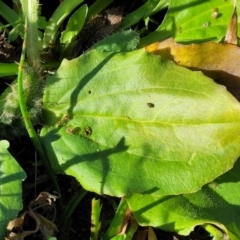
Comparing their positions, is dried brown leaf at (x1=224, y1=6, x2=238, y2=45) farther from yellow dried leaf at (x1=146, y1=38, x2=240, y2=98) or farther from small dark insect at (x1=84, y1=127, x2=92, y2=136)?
small dark insect at (x1=84, y1=127, x2=92, y2=136)

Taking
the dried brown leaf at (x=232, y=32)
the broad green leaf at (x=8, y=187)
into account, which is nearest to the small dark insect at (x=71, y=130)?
the broad green leaf at (x=8, y=187)

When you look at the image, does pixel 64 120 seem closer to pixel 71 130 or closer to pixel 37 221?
pixel 71 130

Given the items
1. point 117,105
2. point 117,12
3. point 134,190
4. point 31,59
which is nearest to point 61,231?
point 134,190

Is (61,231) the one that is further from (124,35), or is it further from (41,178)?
Answer: (124,35)

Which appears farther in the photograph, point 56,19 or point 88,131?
point 56,19

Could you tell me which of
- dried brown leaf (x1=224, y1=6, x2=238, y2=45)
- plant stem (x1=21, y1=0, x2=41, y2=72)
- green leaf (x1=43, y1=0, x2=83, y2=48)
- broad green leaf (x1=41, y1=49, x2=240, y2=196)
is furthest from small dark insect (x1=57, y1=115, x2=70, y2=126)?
dried brown leaf (x1=224, y1=6, x2=238, y2=45)

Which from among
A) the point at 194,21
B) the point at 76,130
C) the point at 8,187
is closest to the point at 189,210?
the point at 76,130

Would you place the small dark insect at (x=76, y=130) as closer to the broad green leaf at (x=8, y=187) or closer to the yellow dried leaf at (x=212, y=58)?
the broad green leaf at (x=8, y=187)
